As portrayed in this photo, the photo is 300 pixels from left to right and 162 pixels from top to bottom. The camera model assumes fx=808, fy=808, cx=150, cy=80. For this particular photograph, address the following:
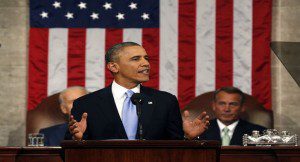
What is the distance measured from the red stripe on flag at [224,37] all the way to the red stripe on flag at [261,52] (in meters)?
0.29

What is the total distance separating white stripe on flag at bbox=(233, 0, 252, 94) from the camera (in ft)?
31.9

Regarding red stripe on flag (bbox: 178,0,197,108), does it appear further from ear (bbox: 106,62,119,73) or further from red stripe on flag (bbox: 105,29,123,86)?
ear (bbox: 106,62,119,73)

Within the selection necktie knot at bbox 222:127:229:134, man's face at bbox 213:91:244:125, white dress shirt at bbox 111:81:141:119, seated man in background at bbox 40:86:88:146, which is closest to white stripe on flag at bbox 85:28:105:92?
seated man in background at bbox 40:86:88:146

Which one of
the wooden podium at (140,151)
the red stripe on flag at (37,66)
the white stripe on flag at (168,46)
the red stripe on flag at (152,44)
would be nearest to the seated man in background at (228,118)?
the white stripe on flag at (168,46)

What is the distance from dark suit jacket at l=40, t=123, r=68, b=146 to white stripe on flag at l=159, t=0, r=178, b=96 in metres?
1.31

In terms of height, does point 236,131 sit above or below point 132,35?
below

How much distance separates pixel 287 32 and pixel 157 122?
4513mm

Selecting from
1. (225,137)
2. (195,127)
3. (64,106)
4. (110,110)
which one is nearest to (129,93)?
(110,110)

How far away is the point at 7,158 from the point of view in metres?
7.07

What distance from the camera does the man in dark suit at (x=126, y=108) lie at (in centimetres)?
581

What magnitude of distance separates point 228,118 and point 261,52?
1045mm

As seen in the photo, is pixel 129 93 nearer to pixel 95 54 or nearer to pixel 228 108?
pixel 228 108

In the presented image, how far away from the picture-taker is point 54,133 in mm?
9266

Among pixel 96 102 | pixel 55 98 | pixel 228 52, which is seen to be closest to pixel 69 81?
pixel 55 98
